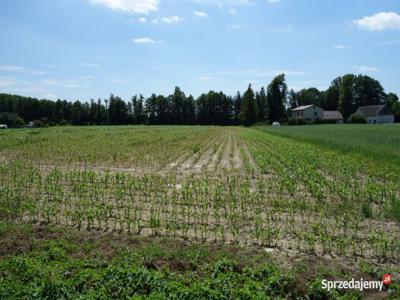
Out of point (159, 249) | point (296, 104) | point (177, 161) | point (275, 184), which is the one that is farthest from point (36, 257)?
point (296, 104)

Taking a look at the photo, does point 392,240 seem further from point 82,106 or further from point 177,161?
point 82,106

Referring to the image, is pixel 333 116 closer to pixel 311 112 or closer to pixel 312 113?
pixel 312 113

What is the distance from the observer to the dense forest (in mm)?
102750

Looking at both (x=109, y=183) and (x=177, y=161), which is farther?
(x=177, y=161)

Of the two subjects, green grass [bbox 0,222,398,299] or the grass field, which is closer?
green grass [bbox 0,222,398,299]

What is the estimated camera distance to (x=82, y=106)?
11756 centimetres

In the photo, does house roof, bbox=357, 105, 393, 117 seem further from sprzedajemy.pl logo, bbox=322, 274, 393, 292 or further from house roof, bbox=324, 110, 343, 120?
sprzedajemy.pl logo, bbox=322, 274, 393, 292

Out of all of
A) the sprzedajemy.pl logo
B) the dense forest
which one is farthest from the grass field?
the dense forest

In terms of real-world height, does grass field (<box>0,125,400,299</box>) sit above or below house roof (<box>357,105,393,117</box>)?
below

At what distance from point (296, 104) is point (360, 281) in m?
135

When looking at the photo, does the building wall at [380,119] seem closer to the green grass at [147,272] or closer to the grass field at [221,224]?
the grass field at [221,224]

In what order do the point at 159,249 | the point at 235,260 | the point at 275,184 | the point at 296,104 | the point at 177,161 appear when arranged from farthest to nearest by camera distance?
the point at 296,104
the point at 177,161
the point at 275,184
the point at 159,249
the point at 235,260

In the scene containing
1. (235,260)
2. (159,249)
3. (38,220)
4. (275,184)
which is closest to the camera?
(235,260)

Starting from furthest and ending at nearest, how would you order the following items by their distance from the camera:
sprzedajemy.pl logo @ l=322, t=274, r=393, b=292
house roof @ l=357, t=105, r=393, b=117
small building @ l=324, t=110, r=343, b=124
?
small building @ l=324, t=110, r=343, b=124
house roof @ l=357, t=105, r=393, b=117
sprzedajemy.pl logo @ l=322, t=274, r=393, b=292
